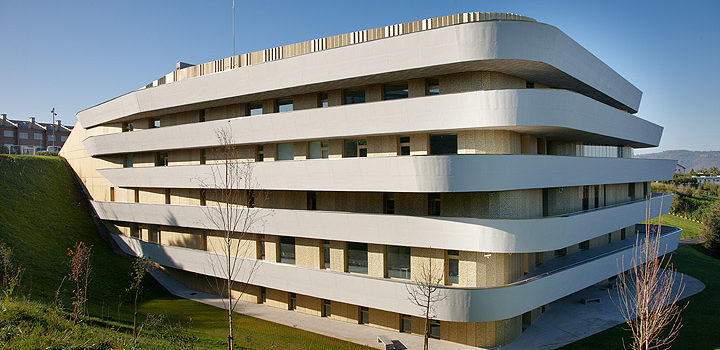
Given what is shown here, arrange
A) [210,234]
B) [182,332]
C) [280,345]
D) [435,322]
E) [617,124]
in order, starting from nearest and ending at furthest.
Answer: [182,332] < [280,345] < [435,322] < [617,124] < [210,234]

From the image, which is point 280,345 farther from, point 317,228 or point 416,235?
point 416,235

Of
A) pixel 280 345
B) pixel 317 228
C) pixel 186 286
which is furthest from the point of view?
pixel 186 286

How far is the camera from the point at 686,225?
60.5m

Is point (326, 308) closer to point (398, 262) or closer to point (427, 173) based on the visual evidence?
point (398, 262)

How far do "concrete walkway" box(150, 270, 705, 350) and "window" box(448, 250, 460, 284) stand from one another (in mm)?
3130

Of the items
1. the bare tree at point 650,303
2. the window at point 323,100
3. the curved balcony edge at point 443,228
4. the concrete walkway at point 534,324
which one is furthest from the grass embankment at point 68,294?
the window at point 323,100

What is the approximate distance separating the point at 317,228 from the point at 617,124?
62.8 feet

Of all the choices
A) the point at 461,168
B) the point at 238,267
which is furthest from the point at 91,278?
the point at 461,168

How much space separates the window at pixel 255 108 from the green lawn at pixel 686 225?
188ft

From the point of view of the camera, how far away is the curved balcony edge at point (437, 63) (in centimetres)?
1805

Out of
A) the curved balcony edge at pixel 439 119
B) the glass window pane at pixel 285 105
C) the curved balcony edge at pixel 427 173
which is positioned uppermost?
the glass window pane at pixel 285 105

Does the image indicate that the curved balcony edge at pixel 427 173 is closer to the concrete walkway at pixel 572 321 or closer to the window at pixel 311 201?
the window at pixel 311 201

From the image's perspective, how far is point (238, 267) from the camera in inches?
1035

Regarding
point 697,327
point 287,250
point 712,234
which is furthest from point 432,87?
point 712,234
